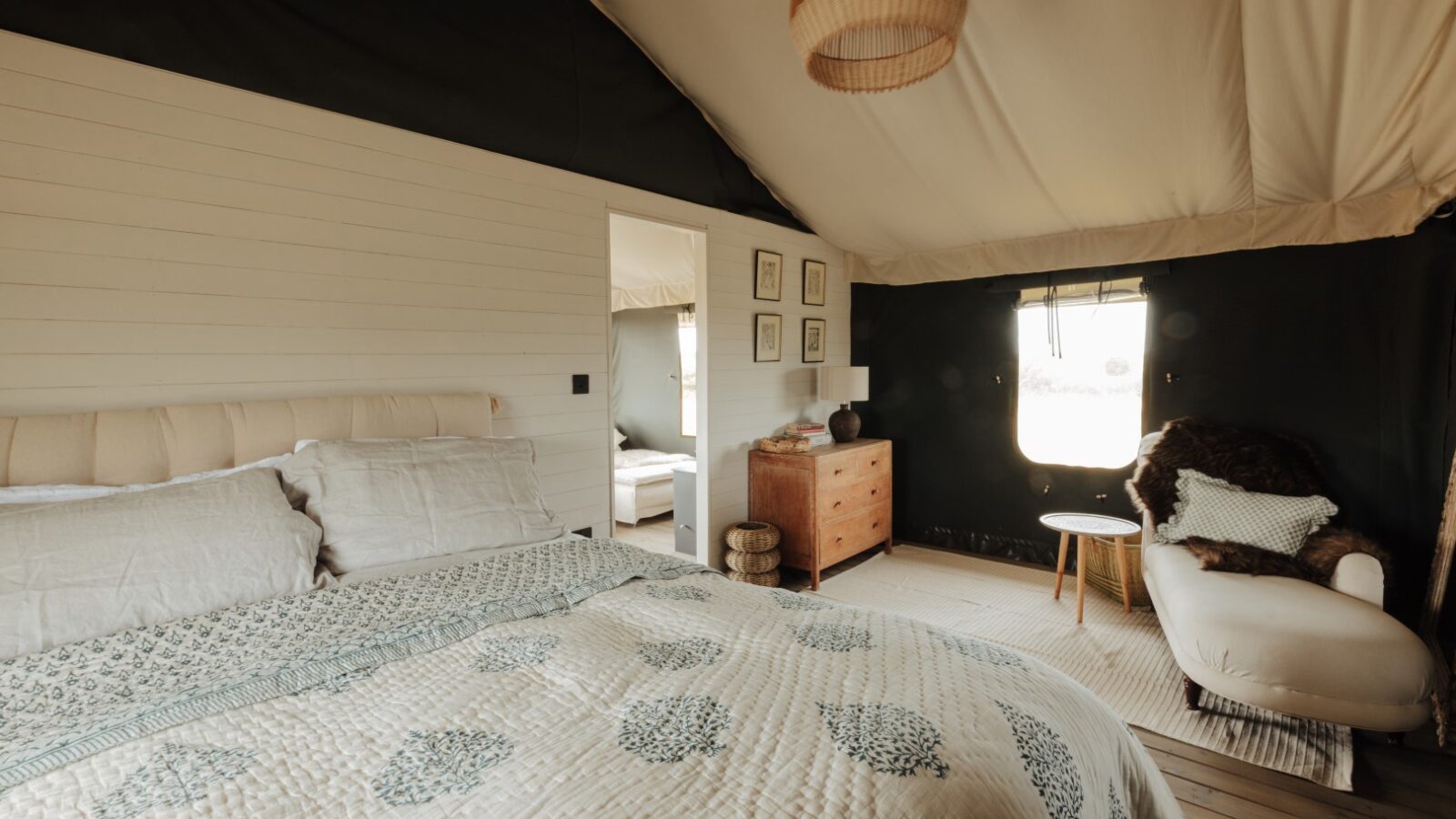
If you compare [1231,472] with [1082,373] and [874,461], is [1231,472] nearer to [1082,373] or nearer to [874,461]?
[1082,373]

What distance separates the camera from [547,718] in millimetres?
1067

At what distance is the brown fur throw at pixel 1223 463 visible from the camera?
3068mm

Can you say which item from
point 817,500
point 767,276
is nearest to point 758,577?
point 817,500

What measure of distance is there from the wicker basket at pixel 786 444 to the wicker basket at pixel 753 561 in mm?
626

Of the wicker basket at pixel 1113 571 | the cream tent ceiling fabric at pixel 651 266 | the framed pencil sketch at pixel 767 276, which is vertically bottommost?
the wicker basket at pixel 1113 571

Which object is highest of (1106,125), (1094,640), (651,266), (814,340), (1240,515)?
(1106,125)

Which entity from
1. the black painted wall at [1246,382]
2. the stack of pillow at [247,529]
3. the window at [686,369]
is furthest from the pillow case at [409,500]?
the window at [686,369]

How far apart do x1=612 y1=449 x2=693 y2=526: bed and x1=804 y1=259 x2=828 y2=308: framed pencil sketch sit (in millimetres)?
1492

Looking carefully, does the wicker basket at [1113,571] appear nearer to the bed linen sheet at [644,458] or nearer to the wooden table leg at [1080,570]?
the wooden table leg at [1080,570]

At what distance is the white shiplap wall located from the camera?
1.80 m

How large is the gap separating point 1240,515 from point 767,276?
268 cm

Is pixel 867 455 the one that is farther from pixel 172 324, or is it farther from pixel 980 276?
pixel 172 324

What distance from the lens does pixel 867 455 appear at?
13.9 ft

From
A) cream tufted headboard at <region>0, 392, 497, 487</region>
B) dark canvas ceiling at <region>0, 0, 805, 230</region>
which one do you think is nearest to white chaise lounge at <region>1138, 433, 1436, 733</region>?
cream tufted headboard at <region>0, 392, 497, 487</region>
